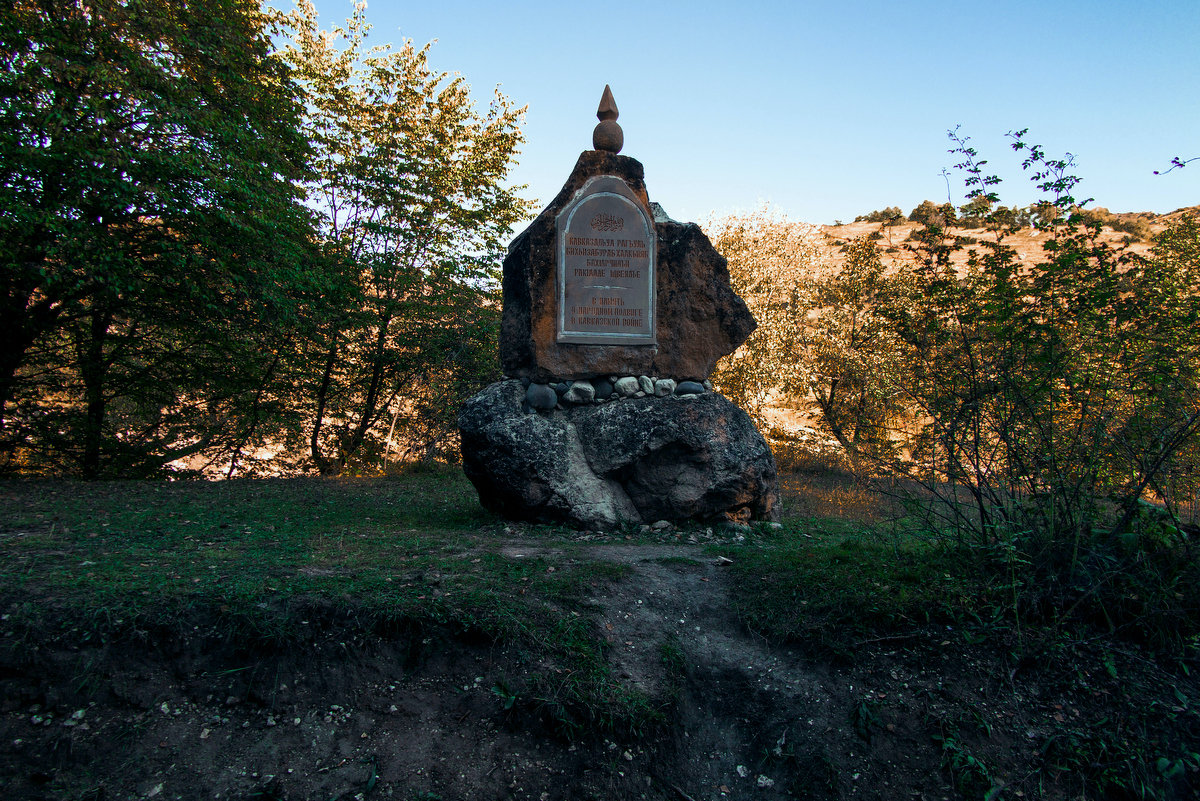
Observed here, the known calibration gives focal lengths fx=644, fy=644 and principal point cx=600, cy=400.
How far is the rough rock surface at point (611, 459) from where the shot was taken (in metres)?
6.41

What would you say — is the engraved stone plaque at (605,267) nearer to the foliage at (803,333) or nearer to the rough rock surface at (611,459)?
the rough rock surface at (611,459)

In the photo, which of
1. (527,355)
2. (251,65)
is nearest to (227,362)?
(251,65)

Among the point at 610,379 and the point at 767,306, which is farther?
the point at 767,306

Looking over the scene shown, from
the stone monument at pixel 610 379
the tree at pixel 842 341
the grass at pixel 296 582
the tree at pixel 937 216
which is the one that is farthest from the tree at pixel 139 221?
the tree at pixel 842 341

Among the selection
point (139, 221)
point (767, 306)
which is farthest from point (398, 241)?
point (767, 306)

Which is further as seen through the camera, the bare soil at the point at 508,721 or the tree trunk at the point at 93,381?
the tree trunk at the point at 93,381

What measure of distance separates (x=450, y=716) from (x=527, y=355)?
14.2ft

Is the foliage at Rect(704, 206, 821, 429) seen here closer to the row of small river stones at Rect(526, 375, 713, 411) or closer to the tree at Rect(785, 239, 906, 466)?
the tree at Rect(785, 239, 906, 466)

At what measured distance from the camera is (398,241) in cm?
1280

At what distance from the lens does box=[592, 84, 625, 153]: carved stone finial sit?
7.30m

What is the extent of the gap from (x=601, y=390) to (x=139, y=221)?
6.54 metres

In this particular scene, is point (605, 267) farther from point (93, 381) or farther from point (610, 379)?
point (93, 381)

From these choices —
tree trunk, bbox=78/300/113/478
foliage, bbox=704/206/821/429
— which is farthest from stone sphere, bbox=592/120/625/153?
foliage, bbox=704/206/821/429

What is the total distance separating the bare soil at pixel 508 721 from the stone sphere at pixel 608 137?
5708mm
